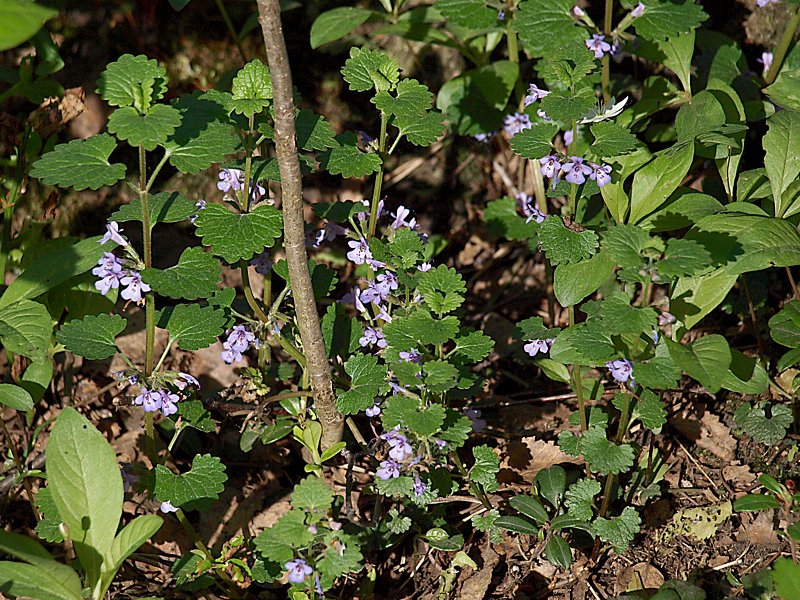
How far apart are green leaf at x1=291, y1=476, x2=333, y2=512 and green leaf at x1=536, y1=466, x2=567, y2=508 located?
769 mm

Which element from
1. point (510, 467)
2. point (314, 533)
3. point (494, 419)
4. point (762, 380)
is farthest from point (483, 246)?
point (314, 533)

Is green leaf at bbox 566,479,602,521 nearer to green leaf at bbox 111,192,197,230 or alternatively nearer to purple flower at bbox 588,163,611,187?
purple flower at bbox 588,163,611,187

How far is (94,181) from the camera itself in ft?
6.81

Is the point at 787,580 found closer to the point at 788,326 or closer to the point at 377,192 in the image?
the point at 788,326

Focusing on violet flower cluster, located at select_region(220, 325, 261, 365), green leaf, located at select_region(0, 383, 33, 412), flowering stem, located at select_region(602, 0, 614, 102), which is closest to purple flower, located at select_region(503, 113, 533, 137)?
flowering stem, located at select_region(602, 0, 614, 102)

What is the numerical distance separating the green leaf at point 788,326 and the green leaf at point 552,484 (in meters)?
0.78

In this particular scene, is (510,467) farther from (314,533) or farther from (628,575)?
(314,533)

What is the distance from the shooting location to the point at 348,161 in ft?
7.53

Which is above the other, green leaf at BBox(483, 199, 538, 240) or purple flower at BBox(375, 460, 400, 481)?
green leaf at BBox(483, 199, 538, 240)

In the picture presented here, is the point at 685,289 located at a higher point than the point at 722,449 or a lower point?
higher

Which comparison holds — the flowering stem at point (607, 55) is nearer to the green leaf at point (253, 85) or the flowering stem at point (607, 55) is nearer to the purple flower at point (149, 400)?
the green leaf at point (253, 85)

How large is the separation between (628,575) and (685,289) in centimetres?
90

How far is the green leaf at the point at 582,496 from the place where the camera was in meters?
2.39

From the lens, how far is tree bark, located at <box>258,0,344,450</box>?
1898 mm
